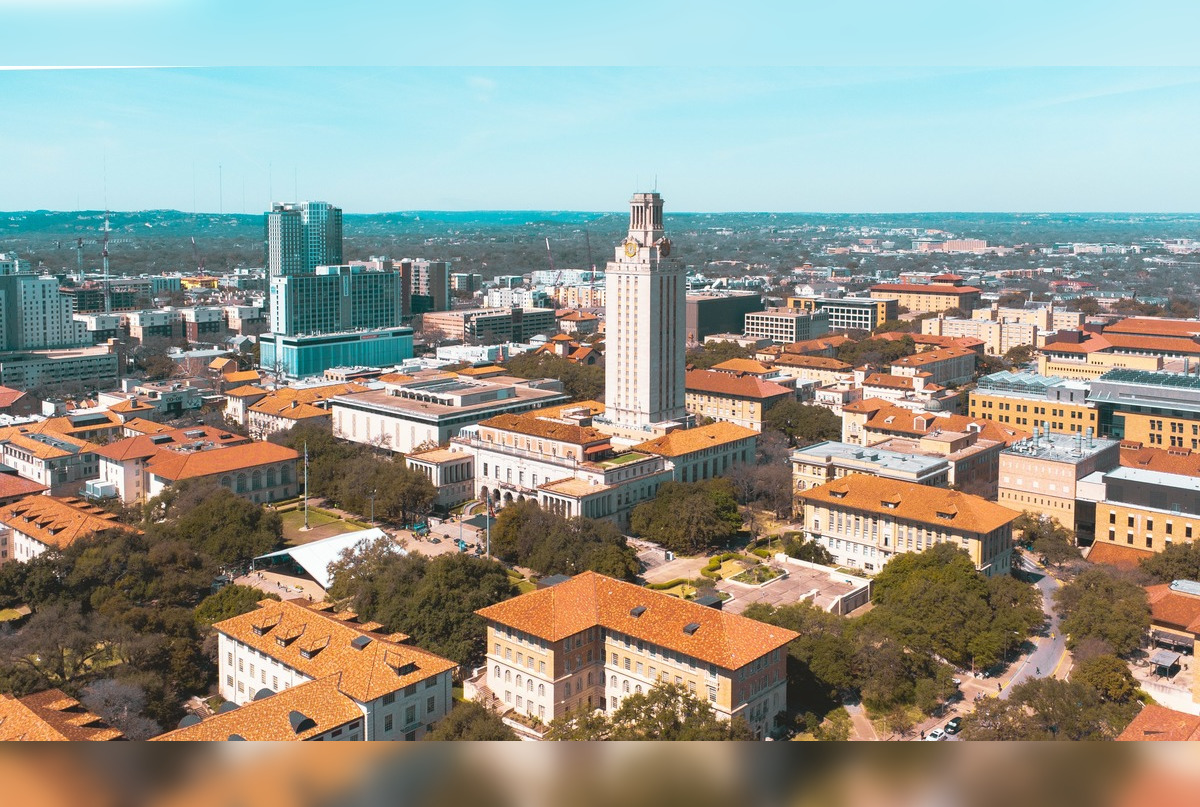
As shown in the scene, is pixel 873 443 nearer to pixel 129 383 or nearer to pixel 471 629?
pixel 471 629

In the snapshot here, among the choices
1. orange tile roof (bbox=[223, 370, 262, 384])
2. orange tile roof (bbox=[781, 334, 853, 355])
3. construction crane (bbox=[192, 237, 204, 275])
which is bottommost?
orange tile roof (bbox=[223, 370, 262, 384])

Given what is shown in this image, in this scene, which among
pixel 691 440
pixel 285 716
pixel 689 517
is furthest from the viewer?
pixel 691 440

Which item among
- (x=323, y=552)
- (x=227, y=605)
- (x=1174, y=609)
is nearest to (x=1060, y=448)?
(x=1174, y=609)

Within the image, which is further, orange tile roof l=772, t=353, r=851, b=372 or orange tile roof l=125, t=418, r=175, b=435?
orange tile roof l=772, t=353, r=851, b=372

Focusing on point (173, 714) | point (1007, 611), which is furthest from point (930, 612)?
point (173, 714)

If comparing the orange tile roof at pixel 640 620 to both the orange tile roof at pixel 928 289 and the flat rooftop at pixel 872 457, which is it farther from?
the orange tile roof at pixel 928 289

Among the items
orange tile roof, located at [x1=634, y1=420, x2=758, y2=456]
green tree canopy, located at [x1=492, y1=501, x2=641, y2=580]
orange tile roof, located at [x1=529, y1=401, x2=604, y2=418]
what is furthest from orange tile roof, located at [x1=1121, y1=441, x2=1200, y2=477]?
orange tile roof, located at [x1=529, y1=401, x2=604, y2=418]

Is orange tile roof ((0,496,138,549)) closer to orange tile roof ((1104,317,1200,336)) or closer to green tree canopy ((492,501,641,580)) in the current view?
green tree canopy ((492,501,641,580))

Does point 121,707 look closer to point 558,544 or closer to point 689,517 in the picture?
point 558,544
